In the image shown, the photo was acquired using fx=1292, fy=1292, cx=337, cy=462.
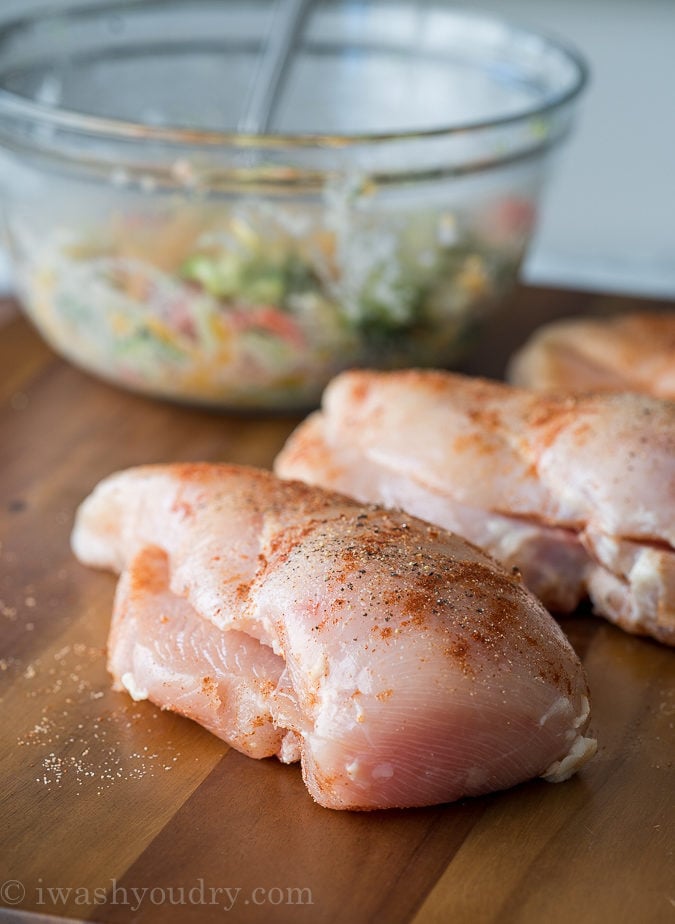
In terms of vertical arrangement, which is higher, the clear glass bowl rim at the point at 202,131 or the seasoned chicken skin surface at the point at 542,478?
the clear glass bowl rim at the point at 202,131

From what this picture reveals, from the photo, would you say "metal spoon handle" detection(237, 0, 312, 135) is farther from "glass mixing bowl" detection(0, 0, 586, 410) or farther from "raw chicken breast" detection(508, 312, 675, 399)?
"raw chicken breast" detection(508, 312, 675, 399)

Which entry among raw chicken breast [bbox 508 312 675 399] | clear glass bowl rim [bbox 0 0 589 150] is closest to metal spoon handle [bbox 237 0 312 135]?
clear glass bowl rim [bbox 0 0 589 150]

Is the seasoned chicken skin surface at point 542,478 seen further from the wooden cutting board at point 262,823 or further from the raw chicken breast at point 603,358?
the raw chicken breast at point 603,358

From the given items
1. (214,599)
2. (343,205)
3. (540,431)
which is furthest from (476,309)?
(214,599)

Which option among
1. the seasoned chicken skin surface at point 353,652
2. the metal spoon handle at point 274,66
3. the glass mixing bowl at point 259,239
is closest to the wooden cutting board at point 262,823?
the seasoned chicken skin surface at point 353,652

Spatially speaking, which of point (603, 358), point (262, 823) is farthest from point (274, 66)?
point (262, 823)

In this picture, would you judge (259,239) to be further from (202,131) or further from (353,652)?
(353,652)
